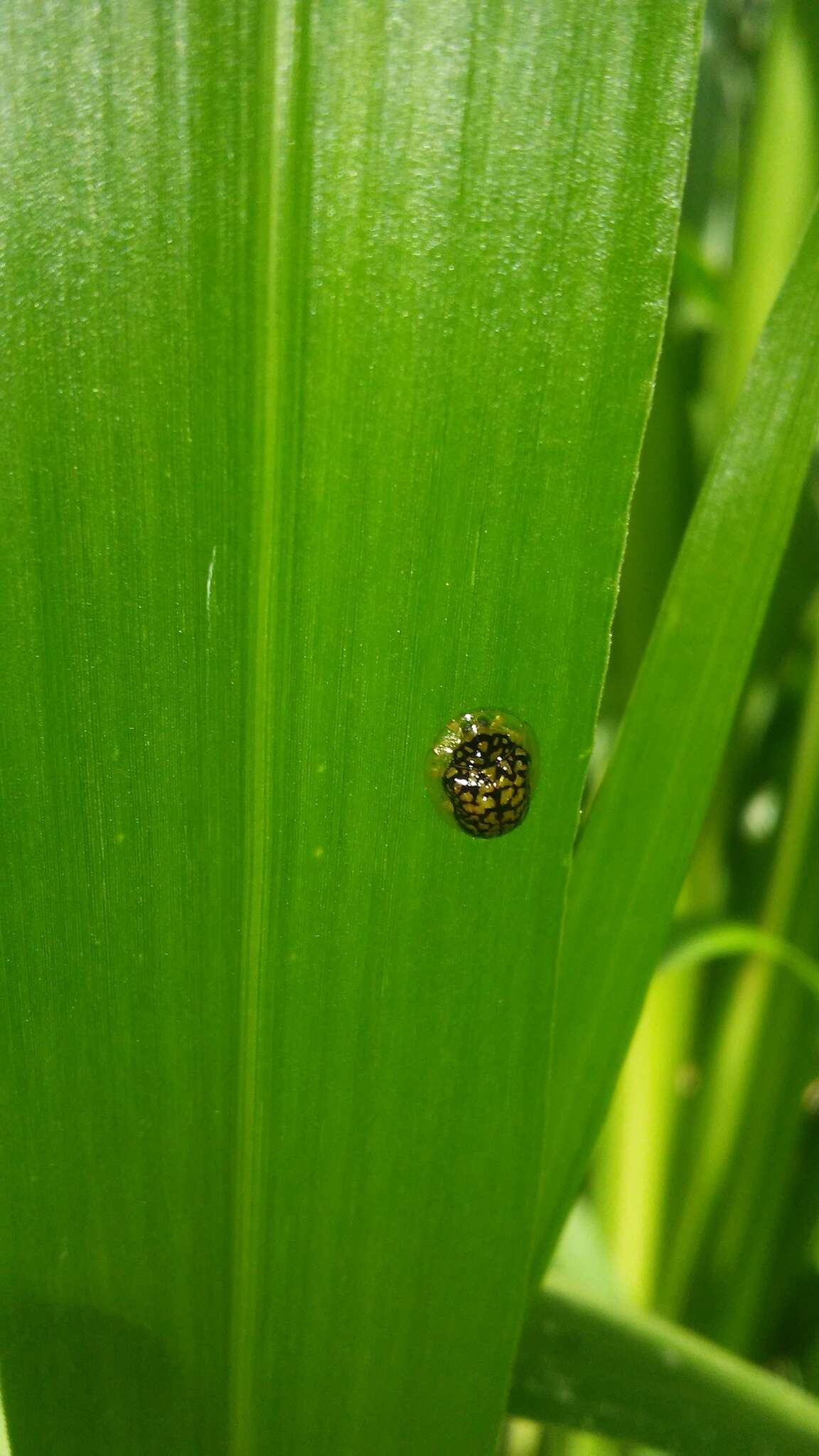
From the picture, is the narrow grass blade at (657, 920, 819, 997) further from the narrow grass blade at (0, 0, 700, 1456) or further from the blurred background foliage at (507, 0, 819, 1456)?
the narrow grass blade at (0, 0, 700, 1456)

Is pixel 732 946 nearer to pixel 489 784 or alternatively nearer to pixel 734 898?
pixel 734 898

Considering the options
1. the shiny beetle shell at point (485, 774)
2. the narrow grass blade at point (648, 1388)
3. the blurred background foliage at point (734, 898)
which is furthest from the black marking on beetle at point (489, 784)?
the blurred background foliage at point (734, 898)

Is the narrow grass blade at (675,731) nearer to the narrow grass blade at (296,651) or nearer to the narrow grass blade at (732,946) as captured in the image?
the narrow grass blade at (296,651)

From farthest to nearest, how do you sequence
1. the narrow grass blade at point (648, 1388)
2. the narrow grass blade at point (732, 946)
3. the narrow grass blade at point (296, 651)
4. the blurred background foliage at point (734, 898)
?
1. the blurred background foliage at point (734, 898)
2. the narrow grass blade at point (732, 946)
3. the narrow grass blade at point (648, 1388)
4. the narrow grass blade at point (296, 651)

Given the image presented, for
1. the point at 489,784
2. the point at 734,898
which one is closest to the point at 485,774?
the point at 489,784

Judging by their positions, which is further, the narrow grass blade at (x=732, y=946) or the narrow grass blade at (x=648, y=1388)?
the narrow grass blade at (x=732, y=946)

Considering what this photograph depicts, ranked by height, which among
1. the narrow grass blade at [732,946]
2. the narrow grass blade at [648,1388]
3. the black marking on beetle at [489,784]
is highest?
the black marking on beetle at [489,784]

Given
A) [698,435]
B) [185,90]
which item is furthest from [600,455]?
[698,435]

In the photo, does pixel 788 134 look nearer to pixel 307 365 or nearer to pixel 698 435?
pixel 698 435
